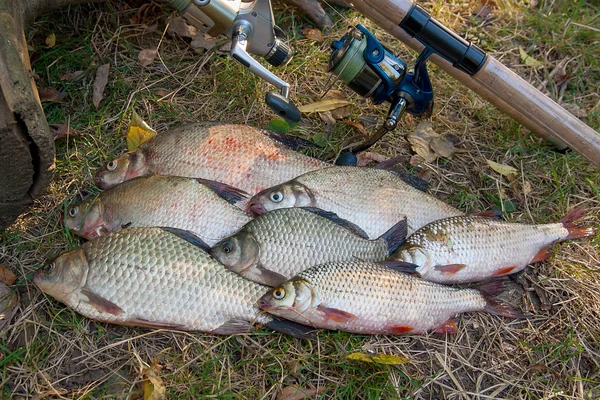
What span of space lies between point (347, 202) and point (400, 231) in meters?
0.32

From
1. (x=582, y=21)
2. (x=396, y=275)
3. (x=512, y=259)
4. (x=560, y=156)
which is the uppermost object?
(x=582, y=21)

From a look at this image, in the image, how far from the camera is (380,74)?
118 inches

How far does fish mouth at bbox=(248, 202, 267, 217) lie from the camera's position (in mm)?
2834

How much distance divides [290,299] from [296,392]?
445 millimetres

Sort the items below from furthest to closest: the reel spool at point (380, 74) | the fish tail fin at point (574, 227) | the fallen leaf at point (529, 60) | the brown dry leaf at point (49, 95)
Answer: the fallen leaf at point (529, 60), the brown dry leaf at point (49, 95), the fish tail fin at point (574, 227), the reel spool at point (380, 74)

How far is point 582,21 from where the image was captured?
4434mm

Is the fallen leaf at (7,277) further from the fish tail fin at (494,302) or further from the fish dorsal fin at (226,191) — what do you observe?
the fish tail fin at (494,302)

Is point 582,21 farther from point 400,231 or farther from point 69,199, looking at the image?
point 69,199

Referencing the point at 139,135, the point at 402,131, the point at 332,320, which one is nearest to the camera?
the point at 332,320

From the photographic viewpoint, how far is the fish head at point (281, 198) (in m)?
2.82

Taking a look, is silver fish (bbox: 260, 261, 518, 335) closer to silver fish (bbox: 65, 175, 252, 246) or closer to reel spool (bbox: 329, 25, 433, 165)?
silver fish (bbox: 65, 175, 252, 246)

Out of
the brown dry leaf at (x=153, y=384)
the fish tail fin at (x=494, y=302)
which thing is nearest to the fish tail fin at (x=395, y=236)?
the fish tail fin at (x=494, y=302)

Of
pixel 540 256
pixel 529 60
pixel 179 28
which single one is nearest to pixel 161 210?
pixel 179 28

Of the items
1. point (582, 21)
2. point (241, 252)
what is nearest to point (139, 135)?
point (241, 252)
